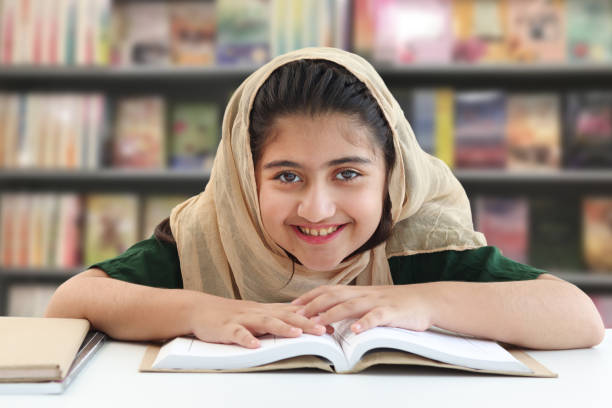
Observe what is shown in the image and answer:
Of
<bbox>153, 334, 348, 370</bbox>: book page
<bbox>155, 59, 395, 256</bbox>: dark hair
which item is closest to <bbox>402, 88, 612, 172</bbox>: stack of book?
<bbox>155, 59, 395, 256</bbox>: dark hair

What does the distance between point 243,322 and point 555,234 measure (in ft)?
5.72

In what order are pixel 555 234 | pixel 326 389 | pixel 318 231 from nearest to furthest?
1. pixel 326 389
2. pixel 318 231
3. pixel 555 234

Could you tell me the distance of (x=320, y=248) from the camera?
0.95m

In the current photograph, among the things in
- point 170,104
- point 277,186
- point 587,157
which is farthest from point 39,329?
point 587,157

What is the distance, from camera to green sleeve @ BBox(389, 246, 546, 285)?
3.23 feet

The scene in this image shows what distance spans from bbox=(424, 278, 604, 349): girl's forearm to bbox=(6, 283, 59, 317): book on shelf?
1.82m

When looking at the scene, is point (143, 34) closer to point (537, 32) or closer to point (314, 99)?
point (537, 32)

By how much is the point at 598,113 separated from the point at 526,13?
438 mm

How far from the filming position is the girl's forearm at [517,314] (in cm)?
81

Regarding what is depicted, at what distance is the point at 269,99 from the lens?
0.95 metres

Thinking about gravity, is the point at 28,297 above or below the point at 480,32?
below

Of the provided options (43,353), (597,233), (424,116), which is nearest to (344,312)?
(43,353)

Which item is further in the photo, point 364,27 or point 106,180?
point 106,180

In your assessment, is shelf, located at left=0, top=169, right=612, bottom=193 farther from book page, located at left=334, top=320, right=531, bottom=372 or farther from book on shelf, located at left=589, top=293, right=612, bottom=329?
book page, located at left=334, top=320, right=531, bottom=372
